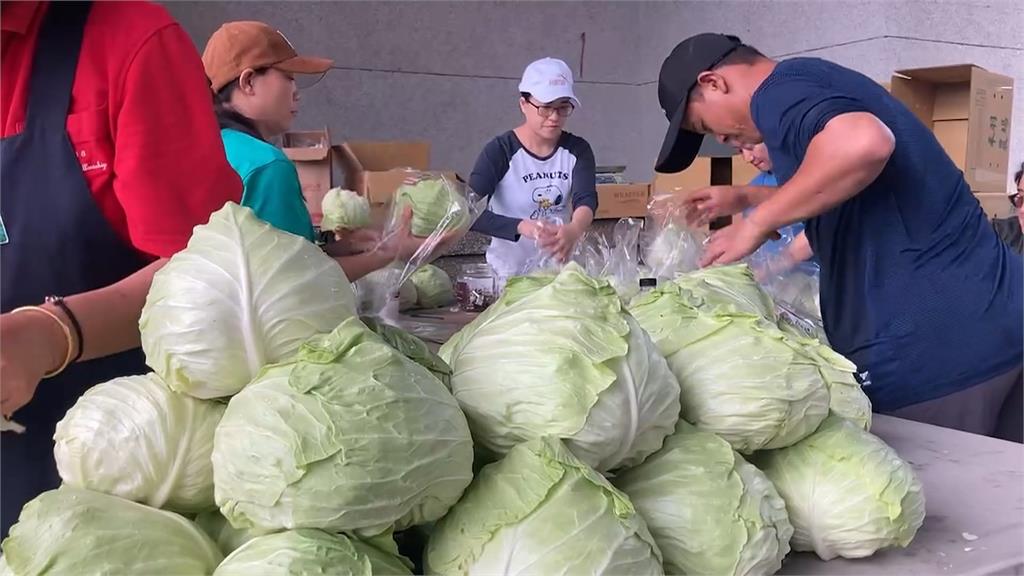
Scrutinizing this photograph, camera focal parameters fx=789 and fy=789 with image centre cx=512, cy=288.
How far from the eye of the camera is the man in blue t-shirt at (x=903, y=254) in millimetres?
2314

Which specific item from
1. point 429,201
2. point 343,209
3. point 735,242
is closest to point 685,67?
point 735,242

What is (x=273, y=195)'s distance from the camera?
2.40 meters

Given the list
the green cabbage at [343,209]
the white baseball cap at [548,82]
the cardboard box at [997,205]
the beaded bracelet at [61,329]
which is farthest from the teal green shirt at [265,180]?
the cardboard box at [997,205]

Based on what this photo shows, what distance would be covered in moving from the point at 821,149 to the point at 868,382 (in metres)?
0.72

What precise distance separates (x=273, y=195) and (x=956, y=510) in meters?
1.95

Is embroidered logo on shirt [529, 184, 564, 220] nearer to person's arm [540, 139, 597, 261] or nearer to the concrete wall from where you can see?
person's arm [540, 139, 597, 261]

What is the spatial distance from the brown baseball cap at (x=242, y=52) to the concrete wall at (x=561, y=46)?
5.49 m

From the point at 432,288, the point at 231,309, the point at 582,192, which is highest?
the point at 231,309

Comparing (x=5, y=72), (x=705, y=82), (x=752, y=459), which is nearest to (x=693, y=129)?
(x=705, y=82)

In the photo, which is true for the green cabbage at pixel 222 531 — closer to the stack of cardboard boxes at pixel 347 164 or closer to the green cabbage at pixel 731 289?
the green cabbage at pixel 731 289

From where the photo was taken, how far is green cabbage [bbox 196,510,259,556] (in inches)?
42.3

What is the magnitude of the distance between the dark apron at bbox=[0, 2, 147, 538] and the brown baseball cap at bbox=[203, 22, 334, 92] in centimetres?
110

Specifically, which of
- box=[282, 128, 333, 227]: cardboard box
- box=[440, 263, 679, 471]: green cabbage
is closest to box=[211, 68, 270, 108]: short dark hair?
box=[440, 263, 679, 471]: green cabbage

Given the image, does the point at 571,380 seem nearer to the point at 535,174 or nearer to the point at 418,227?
the point at 418,227
